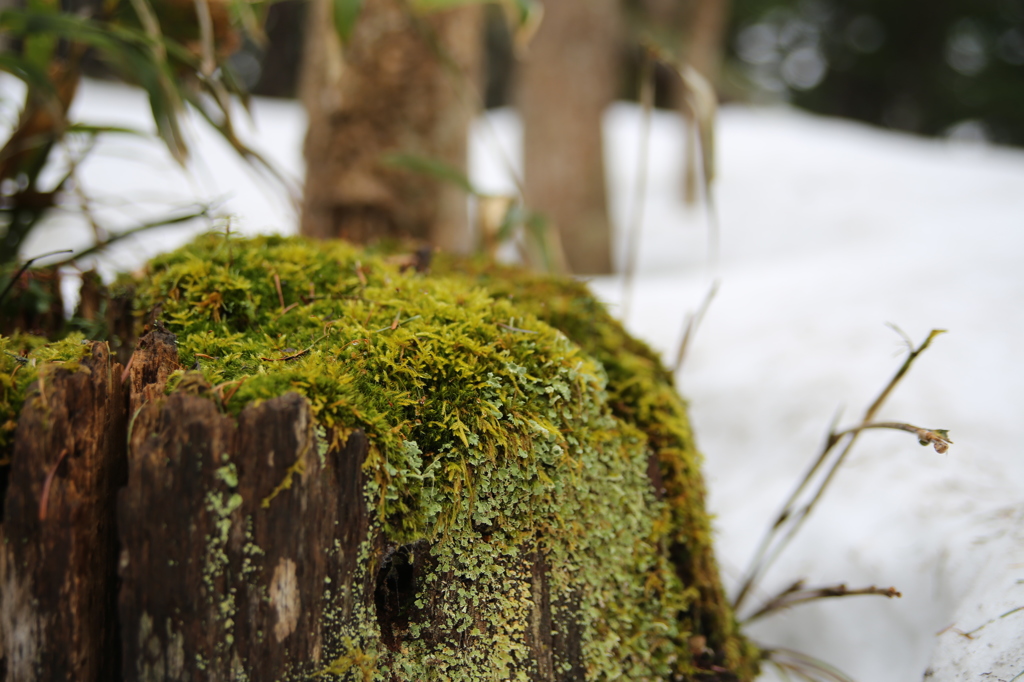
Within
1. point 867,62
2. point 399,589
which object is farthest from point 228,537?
point 867,62

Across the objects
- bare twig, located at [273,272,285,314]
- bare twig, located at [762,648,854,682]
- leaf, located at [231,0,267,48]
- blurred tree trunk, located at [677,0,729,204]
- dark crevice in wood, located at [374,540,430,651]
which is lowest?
bare twig, located at [762,648,854,682]

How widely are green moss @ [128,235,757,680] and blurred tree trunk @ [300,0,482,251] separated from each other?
0.92 metres

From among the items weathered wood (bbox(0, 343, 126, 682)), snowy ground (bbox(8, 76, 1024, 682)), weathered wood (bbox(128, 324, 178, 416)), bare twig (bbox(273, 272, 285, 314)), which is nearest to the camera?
weathered wood (bbox(0, 343, 126, 682))

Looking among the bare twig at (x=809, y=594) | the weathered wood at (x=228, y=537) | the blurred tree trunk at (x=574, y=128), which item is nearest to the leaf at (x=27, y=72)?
the weathered wood at (x=228, y=537)

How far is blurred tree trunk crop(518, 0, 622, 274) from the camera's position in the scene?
4.45m

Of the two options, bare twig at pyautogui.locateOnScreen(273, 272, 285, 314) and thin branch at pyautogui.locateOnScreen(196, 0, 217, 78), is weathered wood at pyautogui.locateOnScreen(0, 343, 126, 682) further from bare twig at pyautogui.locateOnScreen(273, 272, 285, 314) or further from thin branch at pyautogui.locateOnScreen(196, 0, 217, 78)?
thin branch at pyautogui.locateOnScreen(196, 0, 217, 78)

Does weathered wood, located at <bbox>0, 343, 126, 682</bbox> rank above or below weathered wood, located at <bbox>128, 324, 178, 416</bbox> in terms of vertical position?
below

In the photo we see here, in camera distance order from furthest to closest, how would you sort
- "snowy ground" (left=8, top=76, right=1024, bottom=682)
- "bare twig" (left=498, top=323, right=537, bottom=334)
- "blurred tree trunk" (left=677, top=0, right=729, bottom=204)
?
"blurred tree trunk" (left=677, top=0, right=729, bottom=204) < "snowy ground" (left=8, top=76, right=1024, bottom=682) < "bare twig" (left=498, top=323, right=537, bottom=334)

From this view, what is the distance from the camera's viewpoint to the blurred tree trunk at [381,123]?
2.01 metres

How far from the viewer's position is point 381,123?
2.05 metres

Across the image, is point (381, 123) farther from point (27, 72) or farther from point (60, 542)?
point (60, 542)

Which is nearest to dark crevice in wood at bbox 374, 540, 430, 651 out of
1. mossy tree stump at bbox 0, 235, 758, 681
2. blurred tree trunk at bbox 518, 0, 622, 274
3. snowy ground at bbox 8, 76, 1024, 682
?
mossy tree stump at bbox 0, 235, 758, 681

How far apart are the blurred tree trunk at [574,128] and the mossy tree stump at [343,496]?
3364 millimetres

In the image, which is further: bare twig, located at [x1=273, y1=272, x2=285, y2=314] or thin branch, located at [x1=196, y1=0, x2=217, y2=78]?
thin branch, located at [x1=196, y1=0, x2=217, y2=78]
